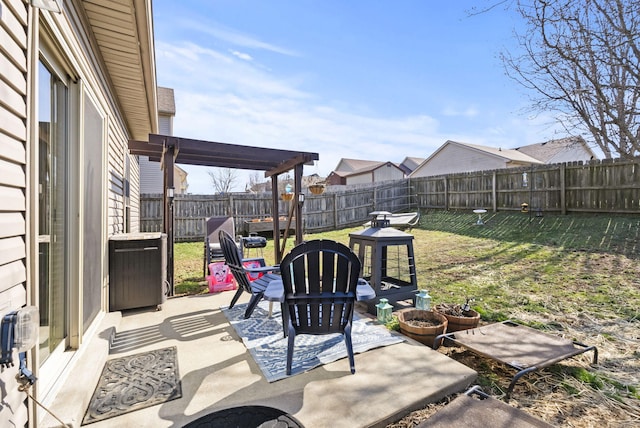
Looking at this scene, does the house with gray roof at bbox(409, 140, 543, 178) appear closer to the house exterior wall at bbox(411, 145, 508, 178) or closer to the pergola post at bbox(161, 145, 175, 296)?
the house exterior wall at bbox(411, 145, 508, 178)

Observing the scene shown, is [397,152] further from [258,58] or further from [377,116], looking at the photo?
[258,58]

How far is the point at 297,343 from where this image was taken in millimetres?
2756

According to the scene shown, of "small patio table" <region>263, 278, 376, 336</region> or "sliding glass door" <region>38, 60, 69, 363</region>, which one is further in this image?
"small patio table" <region>263, 278, 376, 336</region>

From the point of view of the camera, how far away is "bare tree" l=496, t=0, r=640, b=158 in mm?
3760

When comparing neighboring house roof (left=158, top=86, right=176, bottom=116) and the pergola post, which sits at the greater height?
neighboring house roof (left=158, top=86, right=176, bottom=116)

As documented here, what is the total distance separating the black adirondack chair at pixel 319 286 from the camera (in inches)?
89.6

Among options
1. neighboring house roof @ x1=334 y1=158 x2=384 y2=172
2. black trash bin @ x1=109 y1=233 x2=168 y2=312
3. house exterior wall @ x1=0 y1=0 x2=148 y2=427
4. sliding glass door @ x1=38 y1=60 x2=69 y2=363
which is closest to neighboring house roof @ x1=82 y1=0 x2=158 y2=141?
house exterior wall @ x1=0 y1=0 x2=148 y2=427

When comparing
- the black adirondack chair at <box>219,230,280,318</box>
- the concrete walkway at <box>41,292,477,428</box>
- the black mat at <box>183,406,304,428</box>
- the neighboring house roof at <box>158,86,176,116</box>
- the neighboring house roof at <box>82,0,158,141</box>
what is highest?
the neighboring house roof at <box>158,86,176,116</box>

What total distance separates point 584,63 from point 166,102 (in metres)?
15.0

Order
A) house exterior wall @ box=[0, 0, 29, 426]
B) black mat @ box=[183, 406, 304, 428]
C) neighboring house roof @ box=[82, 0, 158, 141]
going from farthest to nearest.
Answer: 1. neighboring house roof @ box=[82, 0, 158, 141]
2. black mat @ box=[183, 406, 304, 428]
3. house exterior wall @ box=[0, 0, 29, 426]

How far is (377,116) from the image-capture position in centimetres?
1980

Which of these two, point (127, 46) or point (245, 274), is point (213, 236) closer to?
point (245, 274)

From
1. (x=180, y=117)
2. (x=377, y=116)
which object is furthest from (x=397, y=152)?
(x=180, y=117)

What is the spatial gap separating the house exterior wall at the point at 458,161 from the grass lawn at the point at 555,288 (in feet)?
31.6
